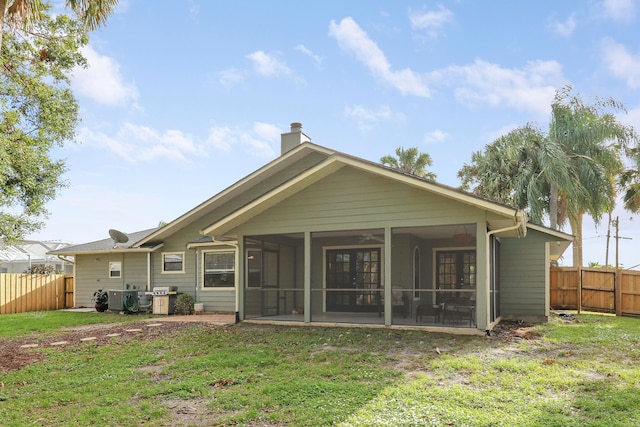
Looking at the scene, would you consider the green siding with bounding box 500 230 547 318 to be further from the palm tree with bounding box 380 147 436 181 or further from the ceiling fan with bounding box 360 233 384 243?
the palm tree with bounding box 380 147 436 181

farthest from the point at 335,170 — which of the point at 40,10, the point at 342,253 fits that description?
the point at 40,10

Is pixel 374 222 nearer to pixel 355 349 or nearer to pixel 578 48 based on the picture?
pixel 355 349

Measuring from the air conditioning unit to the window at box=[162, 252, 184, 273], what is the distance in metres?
1.31

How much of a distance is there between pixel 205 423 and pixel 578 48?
679 inches

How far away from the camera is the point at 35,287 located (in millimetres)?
18641

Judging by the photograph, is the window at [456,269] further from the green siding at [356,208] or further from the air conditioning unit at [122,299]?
the air conditioning unit at [122,299]

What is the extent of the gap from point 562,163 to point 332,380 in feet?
59.4

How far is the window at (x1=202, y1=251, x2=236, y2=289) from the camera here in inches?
597

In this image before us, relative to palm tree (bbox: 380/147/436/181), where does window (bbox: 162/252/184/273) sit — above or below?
below

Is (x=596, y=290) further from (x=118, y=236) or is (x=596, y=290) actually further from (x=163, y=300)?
(x=118, y=236)

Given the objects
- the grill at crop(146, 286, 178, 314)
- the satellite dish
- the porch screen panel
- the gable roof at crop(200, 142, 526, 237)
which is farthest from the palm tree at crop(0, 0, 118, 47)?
the satellite dish

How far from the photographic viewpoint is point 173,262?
16266 mm

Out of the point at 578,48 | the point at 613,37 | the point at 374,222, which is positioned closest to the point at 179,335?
the point at 374,222

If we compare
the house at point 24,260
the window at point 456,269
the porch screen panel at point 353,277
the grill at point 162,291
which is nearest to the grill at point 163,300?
the grill at point 162,291
